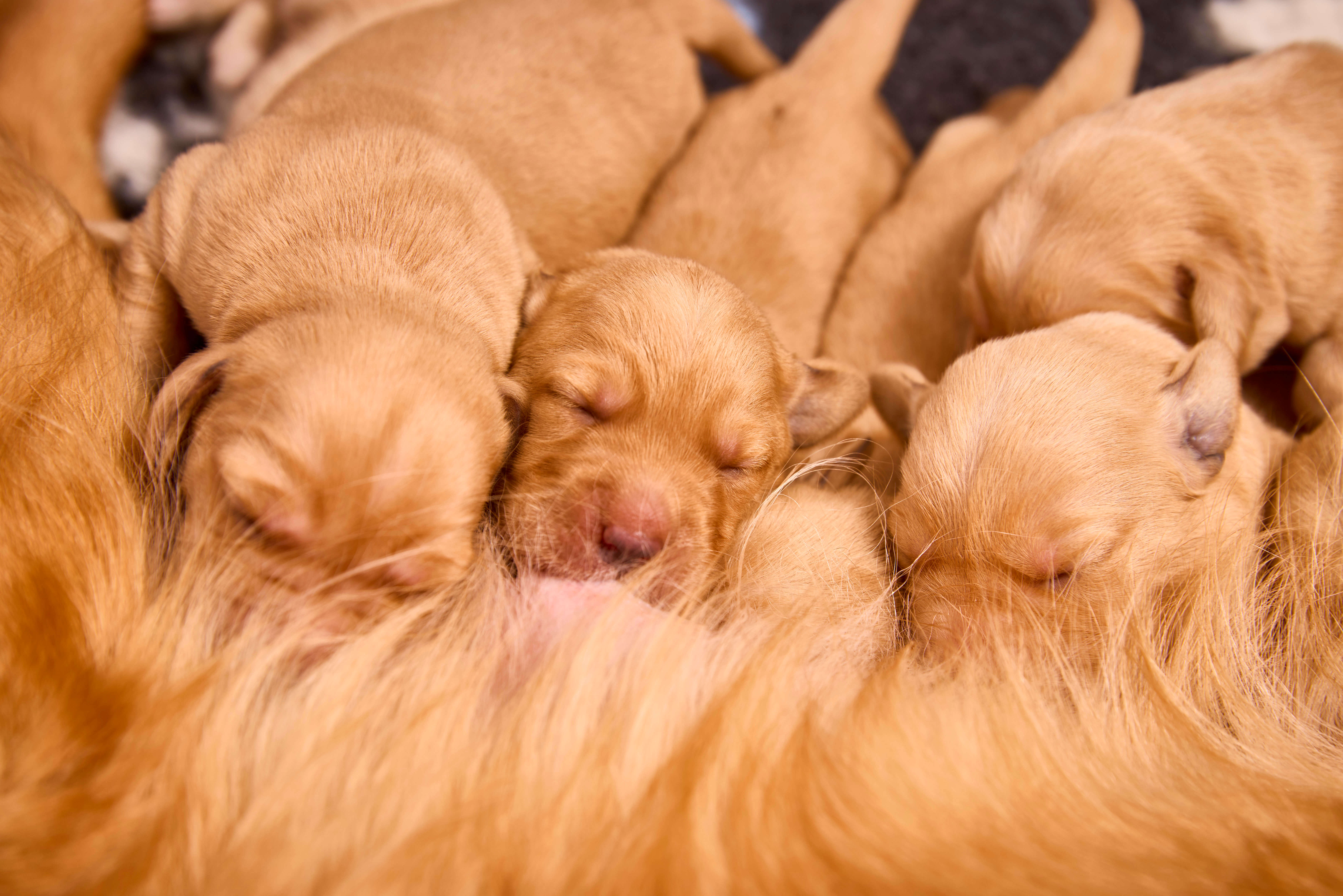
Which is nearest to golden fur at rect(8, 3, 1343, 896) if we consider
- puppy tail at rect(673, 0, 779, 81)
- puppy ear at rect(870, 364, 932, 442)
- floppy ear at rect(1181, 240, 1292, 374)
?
floppy ear at rect(1181, 240, 1292, 374)

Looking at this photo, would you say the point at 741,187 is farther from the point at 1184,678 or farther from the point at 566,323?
the point at 1184,678

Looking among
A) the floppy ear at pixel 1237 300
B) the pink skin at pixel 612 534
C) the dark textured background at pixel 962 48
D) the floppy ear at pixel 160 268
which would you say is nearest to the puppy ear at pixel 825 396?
the pink skin at pixel 612 534

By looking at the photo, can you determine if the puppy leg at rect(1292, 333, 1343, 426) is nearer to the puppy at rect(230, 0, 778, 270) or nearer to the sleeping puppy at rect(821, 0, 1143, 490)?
the sleeping puppy at rect(821, 0, 1143, 490)

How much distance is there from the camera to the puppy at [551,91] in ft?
6.01

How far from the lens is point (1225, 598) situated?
1137 mm

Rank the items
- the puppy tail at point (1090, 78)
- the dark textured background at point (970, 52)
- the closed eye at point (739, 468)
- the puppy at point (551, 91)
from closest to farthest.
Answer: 1. the closed eye at point (739, 468)
2. the puppy at point (551, 91)
3. the puppy tail at point (1090, 78)
4. the dark textured background at point (970, 52)

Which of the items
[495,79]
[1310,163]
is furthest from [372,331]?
[1310,163]

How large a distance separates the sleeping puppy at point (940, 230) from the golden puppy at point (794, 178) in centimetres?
8

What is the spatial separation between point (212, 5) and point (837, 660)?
6.97 ft

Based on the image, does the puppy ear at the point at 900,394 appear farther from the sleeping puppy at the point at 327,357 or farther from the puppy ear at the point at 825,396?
the sleeping puppy at the point at 327,357

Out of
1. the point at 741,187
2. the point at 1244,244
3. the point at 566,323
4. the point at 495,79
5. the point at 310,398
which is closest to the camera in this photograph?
the point at 310,398

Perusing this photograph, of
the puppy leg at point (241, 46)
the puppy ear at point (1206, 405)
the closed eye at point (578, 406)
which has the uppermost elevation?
the puppy leg at point (241, 46)

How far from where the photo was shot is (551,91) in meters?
1.96

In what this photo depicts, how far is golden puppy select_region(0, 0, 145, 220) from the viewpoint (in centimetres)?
169
